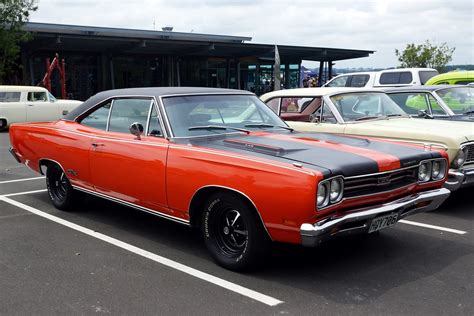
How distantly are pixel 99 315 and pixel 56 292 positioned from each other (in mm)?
582

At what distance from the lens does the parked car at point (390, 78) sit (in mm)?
16844

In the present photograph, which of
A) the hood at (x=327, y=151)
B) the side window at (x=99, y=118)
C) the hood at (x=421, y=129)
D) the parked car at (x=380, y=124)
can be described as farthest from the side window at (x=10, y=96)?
the hood at (x=327, y=151)

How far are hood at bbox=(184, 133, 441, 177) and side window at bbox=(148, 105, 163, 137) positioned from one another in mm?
428

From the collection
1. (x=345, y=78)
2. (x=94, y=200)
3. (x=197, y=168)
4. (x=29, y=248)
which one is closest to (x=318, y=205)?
(x=197, y=168)

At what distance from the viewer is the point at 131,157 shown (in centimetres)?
516

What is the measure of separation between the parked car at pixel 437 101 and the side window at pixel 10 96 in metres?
13.4

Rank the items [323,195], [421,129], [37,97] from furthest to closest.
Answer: [37,97], [421,129], [323,195]

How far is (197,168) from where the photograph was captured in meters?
4.49

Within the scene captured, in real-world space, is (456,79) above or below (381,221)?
above

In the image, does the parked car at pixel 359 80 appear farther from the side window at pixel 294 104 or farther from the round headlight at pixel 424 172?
the round headlight at pixel 424 172

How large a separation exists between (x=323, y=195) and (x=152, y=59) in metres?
34.0

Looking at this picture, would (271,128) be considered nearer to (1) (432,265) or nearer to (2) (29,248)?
(1) (432,265)

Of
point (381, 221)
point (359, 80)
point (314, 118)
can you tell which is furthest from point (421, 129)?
point (359, 80)

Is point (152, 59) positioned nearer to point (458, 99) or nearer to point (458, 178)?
point (458, 99)
